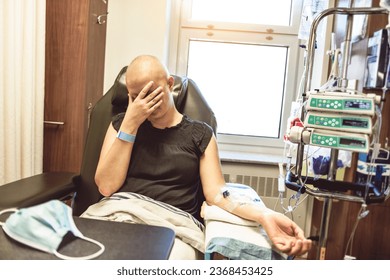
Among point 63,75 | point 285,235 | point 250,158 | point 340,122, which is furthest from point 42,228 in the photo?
point 250,158

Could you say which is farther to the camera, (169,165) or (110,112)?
(110,112)

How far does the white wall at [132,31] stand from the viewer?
149 cm

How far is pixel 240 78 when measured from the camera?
5.48 feet

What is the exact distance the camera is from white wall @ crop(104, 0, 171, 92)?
149 cm

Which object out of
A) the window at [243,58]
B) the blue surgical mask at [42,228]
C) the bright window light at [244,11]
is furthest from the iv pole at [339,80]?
the bright window light at [244,11]

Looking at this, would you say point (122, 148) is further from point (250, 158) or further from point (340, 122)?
point (250, 158)

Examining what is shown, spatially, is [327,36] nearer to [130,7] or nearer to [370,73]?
[370,73]

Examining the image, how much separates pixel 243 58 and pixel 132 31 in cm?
56

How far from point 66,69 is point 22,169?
0.26m

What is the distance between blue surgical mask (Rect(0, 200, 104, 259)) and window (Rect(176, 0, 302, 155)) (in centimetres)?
114

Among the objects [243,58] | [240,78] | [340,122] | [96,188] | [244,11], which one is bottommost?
[96,188]

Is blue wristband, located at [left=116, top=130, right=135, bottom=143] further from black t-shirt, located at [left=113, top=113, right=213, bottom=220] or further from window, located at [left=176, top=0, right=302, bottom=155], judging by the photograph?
window, located at [left=176, top=0, right=302, bottom=155]

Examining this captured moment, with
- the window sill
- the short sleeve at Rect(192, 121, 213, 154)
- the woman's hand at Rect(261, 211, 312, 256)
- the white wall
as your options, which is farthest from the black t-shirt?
the white wall
